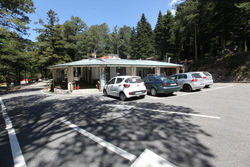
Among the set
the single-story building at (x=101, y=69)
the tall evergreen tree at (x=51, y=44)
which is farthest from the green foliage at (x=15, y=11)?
the tall evergreen tree at (x=51, y=44)

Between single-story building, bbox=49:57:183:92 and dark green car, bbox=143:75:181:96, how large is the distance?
534cm

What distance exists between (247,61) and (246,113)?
791 inches

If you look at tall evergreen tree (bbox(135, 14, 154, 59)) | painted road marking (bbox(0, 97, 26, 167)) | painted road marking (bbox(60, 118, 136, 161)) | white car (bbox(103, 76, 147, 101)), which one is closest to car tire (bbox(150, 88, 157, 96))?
white car (bbox(103, 76, 147, 101))

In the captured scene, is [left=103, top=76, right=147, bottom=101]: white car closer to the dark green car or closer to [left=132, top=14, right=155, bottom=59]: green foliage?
the dark green car

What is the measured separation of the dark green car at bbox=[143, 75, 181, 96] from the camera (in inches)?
361

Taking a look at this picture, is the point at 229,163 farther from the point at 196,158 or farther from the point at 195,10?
the point at 195,10

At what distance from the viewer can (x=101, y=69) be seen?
13688mm

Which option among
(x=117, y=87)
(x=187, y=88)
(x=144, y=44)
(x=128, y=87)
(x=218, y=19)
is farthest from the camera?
(x=144, y=44)

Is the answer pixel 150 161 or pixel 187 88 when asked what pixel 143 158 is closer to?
pixel 150 161

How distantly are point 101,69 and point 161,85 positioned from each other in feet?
23.3

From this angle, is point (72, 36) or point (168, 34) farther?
point (168, 34)

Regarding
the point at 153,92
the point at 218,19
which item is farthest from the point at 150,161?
the point at 218,19

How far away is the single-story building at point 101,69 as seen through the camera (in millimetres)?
13453

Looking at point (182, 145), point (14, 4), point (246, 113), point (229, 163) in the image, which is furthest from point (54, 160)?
point (14, 4)
